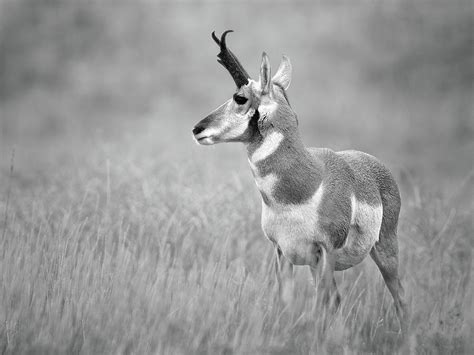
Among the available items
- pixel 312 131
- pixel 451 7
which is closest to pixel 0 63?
pixel 312 131

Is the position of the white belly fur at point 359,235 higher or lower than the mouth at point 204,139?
lower

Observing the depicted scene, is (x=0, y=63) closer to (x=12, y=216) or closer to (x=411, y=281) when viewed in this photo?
(x=12, y=216)

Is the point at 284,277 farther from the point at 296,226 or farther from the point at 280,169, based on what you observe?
the point at 280,169

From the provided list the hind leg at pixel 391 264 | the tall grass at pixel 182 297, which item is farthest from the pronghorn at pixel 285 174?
the hind leg at pixel 391 264

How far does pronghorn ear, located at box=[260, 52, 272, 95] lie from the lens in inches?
163

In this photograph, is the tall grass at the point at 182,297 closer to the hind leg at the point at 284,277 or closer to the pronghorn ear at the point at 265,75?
the hind leg at the point at 284,277

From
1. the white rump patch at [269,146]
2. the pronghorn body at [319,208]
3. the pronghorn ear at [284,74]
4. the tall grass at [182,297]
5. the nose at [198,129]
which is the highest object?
the pronghorn ear at [284,74]

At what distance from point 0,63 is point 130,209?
14260mm

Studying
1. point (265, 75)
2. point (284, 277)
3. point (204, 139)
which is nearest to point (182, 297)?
point (284, 277)

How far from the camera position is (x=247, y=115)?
417cm

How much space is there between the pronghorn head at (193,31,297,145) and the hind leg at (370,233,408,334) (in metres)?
1.29

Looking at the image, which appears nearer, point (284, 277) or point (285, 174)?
point (285, 174)

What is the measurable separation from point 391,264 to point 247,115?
167 cm

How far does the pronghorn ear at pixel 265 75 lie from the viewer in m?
4.13
